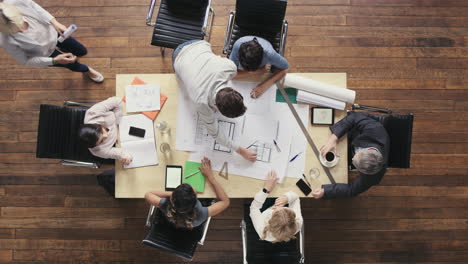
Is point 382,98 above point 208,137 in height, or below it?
above

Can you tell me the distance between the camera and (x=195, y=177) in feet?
7.06

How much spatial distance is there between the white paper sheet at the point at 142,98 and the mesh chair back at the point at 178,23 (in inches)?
26.5

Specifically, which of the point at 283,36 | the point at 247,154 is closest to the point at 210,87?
the point at 247,154

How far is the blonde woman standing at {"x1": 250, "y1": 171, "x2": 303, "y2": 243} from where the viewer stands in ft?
6.64

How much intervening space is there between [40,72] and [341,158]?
3.07 metres

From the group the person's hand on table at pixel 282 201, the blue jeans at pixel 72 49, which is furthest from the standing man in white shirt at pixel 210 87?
the blue jeans at pixel 72 49

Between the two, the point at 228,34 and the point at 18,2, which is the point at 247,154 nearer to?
the point at 228,34

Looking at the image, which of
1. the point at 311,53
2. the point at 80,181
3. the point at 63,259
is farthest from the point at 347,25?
the point at 63,259

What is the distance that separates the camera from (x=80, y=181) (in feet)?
10.1

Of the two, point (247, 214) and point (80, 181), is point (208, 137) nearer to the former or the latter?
point (247, 214)

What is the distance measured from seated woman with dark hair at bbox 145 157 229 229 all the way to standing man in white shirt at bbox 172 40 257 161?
28 centimetres

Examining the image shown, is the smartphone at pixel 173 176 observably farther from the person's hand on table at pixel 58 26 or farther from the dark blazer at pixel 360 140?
the person's hand on table at pixel 58 26

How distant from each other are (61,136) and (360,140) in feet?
7.43

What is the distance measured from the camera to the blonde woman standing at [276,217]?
2.03 m
